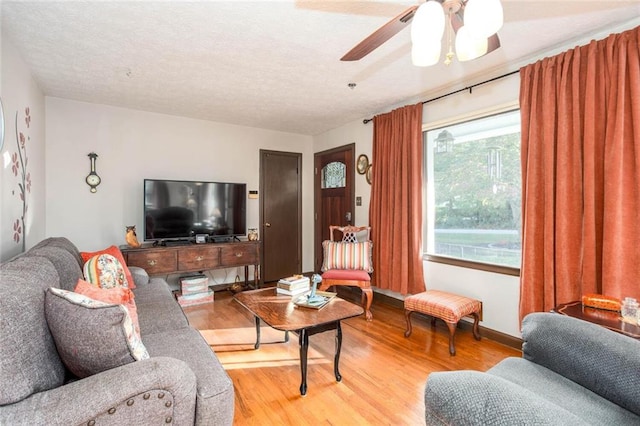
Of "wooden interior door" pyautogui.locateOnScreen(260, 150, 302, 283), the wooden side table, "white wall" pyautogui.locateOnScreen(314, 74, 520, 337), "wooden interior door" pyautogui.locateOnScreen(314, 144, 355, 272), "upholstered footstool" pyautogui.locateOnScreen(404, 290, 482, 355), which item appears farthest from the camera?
"wooden interior door" pyautogui.locateOnScreen(260, 150, 302, 283)

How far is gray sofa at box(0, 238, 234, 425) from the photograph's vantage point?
97 cm

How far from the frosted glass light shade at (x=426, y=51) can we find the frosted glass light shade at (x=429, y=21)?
3cm

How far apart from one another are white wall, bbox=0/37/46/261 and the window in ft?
11.5

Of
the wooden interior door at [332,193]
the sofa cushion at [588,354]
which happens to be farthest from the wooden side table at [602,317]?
the wooden interior door at [332,193]

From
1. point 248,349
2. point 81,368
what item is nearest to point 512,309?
point 248,349

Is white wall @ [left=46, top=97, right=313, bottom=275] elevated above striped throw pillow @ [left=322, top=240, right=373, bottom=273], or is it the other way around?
white wall @ [left=46, top=97, right=313, bottom=275]

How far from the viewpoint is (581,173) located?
2.22 m

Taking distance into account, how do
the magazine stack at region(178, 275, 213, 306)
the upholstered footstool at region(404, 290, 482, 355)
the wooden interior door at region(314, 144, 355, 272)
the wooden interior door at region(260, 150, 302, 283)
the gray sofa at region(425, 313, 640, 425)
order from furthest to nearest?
the wooden interior door at region(260, 150, 302, 283), the wooden interior door at region(314, 144, 355, 272), the magazine stack at region(178, 275, 213, 306), the upholstered footstool at region(404, 290, 482, 355), the gray sofa at region(425, 313, 640, 425)

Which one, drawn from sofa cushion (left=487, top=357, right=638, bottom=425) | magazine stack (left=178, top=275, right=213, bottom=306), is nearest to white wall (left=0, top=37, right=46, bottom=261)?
magazine stack (left=178, top=275, right=213, bottom=306)

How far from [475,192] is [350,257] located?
148 cm

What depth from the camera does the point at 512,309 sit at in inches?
107

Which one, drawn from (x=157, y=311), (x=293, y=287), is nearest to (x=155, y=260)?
(x=157, y=311)

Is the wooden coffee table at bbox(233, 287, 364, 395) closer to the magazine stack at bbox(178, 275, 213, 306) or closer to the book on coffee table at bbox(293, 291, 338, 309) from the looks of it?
the book on coffee table at bbox(293, 291, 338, 309)

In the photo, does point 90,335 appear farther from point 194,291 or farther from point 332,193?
point 332,193
